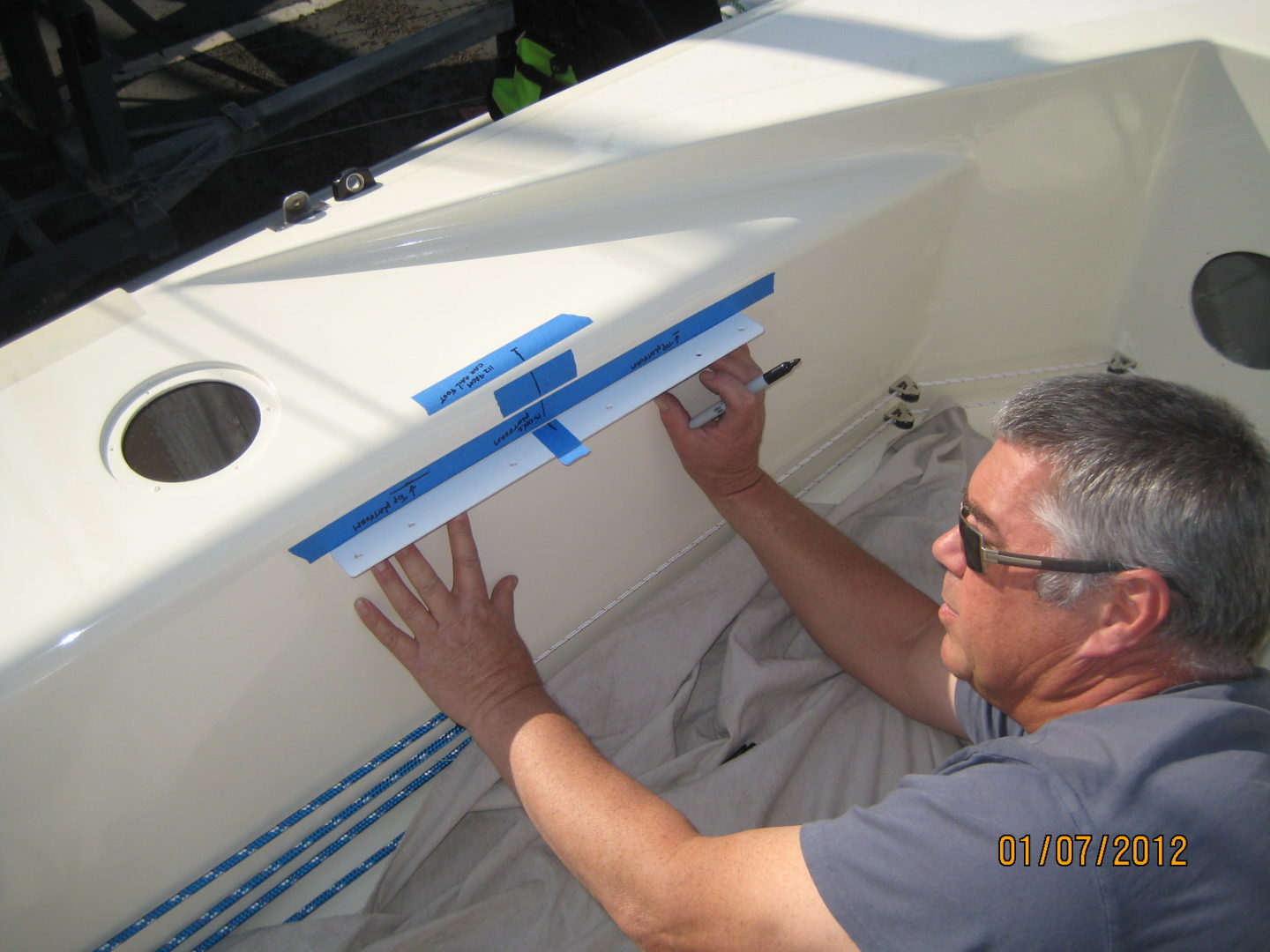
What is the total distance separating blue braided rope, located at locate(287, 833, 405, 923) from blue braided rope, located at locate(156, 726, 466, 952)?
35 mm

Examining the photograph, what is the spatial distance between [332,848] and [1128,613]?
904 millimetres

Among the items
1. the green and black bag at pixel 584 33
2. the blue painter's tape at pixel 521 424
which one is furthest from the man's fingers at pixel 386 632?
the green and black bag at pixel 584 33

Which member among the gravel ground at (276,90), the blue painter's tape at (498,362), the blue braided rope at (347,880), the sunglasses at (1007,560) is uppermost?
the gravel ground at (276,90)

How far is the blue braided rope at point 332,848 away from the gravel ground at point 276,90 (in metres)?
1.68

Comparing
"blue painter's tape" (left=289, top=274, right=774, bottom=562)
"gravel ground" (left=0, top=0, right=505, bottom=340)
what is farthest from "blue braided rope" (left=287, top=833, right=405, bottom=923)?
"gravel ground" (left=0, top=0, right=505, bottom=340)

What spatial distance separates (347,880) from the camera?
113 cm

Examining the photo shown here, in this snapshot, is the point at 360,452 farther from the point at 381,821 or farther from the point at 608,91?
the point at 608,91

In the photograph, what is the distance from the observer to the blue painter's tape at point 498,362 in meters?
0.92

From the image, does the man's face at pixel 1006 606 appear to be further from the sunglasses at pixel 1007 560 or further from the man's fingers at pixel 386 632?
the man's fingers at pixel 386 632

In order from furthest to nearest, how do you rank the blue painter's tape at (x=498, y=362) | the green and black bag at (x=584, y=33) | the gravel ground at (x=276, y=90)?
the gravel ground at (x=276, y=90) → the green and black bag at (x=584, y=33) → the blue painter's tape at (x=498, y=362)

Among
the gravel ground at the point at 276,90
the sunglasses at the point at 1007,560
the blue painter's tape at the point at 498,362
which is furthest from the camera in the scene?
the gravel ground at the point at 276,90

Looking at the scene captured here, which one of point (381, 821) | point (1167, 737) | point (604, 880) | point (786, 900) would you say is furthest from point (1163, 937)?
point (381, 821)

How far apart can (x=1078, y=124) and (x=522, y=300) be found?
2.58 ft
